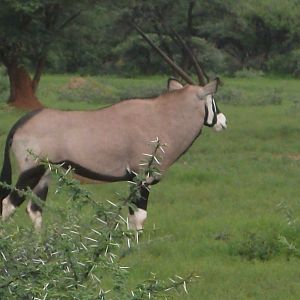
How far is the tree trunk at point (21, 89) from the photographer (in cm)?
2055

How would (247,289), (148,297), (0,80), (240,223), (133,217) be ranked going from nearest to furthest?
(148,297)
(247,289)
(133,217)
(240,223)
(0,80)

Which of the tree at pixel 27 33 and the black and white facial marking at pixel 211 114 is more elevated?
the black and white facial marking at pixel 211 114

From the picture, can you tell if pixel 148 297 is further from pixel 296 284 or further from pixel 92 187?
pixel 92 187

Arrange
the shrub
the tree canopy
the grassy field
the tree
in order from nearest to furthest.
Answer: the shrub
the grassy field
the tree
the tree canopy

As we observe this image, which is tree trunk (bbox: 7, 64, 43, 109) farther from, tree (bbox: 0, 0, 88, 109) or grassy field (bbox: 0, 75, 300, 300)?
grassy field (bbox: 0, 75, 300, 300)

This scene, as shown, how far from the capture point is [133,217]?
7371 millimetres

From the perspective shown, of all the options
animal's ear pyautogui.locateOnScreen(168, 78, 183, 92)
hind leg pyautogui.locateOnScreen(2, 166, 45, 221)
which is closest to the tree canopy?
animal's ear pyautogui.locateOnScreen(168, 78, 183, 92)

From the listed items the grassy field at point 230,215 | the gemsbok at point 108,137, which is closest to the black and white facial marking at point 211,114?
the gemsbok at point 108,137

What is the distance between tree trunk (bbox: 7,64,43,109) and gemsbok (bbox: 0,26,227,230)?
41.0 ft

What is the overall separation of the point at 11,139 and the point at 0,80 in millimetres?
18688

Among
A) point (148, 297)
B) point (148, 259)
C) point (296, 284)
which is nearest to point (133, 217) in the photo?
point (148, 259)

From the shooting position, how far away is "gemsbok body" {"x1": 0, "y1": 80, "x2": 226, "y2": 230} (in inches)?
296

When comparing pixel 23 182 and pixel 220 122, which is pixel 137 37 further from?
pixel 23 182

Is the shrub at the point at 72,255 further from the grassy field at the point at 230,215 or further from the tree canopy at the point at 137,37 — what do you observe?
the tree canopy at the point at 137,37
